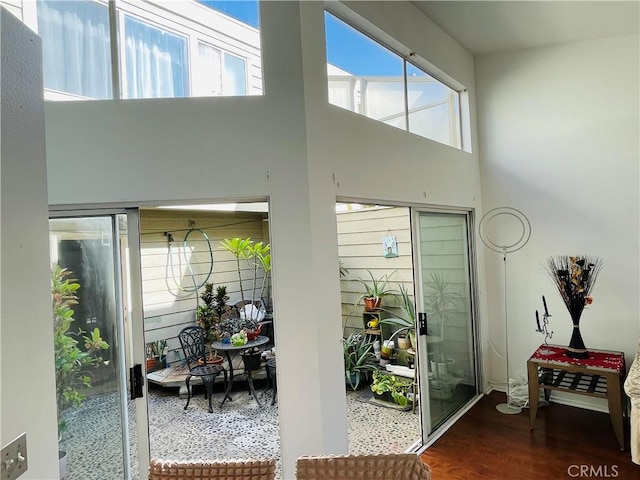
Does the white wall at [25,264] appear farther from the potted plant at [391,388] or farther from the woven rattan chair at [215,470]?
the potted plant at [391,388]

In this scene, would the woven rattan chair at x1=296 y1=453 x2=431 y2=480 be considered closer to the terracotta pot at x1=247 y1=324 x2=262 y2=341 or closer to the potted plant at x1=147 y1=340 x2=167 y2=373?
the terracotta pot at x1=247 y1=324 x2=262 y2=341

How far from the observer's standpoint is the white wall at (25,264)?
100 centimetres

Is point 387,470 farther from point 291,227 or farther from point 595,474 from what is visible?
point 595,474

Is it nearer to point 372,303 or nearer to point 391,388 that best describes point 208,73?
point 372,303

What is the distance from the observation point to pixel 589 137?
3.42m

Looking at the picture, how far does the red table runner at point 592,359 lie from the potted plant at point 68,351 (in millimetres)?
3390

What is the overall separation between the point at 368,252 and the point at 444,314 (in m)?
1.42

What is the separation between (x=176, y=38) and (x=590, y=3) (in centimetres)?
312

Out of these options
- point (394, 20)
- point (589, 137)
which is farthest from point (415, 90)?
point (589, 137)

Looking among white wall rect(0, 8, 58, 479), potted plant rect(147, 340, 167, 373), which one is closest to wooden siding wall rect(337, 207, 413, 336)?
potted plant rect(147, 340, 167, 373)

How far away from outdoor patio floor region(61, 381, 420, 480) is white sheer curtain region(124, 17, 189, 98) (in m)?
1.78

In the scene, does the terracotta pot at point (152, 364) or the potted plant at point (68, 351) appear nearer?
the potted plant at point (68, 351)

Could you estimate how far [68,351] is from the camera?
2018mm

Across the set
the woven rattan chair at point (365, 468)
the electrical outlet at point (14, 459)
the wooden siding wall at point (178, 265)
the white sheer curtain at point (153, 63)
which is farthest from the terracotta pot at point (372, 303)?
the electrical outlet at point (14, 459)
